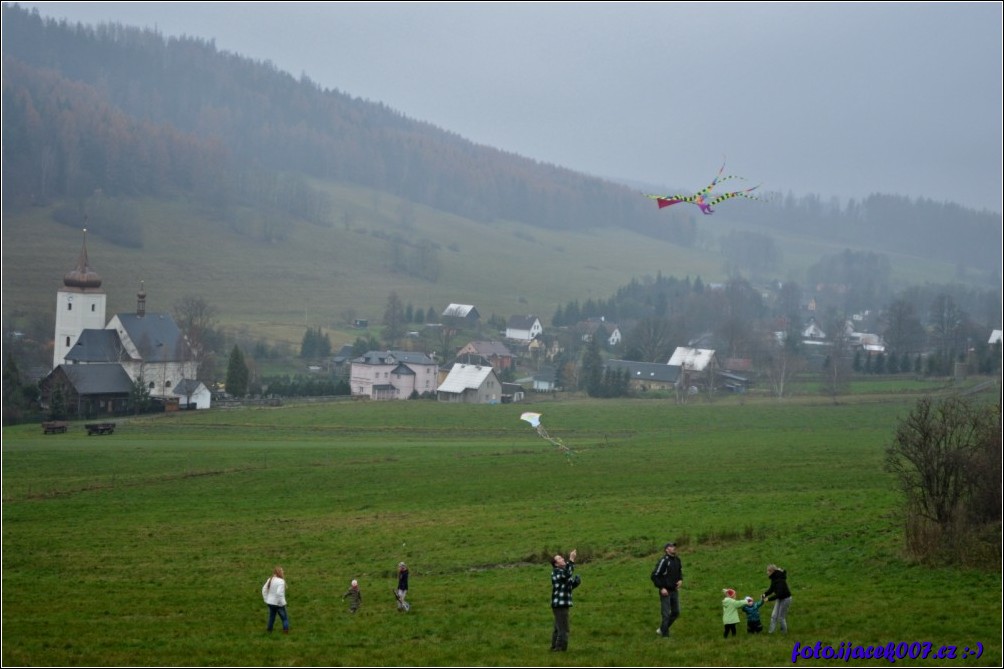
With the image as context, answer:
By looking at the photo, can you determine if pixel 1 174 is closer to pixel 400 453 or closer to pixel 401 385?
pixel 401 385

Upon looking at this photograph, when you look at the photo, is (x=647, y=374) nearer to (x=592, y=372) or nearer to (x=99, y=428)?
(x=592, y=372)

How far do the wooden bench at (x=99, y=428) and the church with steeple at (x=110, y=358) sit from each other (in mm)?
5234

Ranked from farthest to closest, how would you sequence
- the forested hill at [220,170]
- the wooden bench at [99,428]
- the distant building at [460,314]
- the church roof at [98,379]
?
the forested hill at [220,170] → the distant building at [460,314] → the church roof at [98,379] → the wooden bench at [99,428]

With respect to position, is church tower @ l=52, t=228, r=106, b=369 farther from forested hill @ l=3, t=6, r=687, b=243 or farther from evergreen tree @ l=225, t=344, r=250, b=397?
forested hill @ l=3, t=6, r=687, b=243

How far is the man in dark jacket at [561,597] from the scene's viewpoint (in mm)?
14898

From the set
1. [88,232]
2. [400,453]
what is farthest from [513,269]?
[400,453]

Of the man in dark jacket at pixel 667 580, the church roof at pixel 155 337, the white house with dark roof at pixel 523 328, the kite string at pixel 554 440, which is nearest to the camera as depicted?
the man in dark jacket at pixel 667 580

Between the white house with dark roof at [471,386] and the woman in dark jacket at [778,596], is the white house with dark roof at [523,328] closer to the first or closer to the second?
the white house with dark roof at [471,386]

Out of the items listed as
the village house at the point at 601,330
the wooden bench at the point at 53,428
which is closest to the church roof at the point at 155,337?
the wooden bench at the point at 53,428

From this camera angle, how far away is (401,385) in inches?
2598

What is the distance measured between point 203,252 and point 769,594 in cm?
11723

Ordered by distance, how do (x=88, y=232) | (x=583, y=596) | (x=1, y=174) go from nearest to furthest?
(x=583, y=596)
(x=88, y=232)
(x=1, y=174)

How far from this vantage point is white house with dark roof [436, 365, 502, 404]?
2559 inches

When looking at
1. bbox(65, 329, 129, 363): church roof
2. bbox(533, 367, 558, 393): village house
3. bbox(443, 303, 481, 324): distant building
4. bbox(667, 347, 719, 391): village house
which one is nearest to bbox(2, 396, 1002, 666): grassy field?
bbox(533, 367, 558, 393): village house
